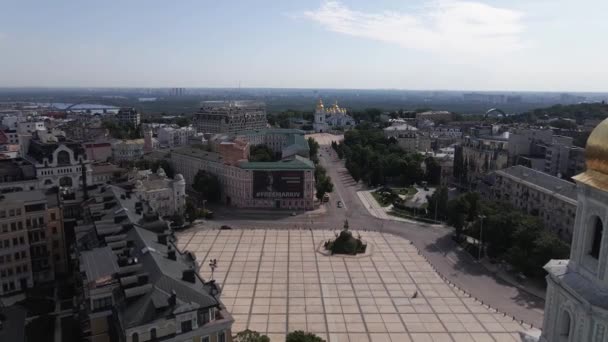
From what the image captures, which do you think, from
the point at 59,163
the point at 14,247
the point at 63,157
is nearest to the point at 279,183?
the point at 63,157

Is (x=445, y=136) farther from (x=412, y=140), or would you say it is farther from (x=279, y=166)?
(x=279, y=166)

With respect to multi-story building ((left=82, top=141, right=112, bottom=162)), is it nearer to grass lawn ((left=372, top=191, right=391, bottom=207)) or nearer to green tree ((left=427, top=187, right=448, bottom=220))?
grass lawn ((left=372, top=191, right=391, bottom=207))

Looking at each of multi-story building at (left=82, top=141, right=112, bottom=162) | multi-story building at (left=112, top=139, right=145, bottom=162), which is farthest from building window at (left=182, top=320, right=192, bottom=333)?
multi-story building at (left=112, top=139, right=145, bottom=162)

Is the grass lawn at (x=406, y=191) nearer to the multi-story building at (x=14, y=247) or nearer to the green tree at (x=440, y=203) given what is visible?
the green tree at (x=440, y=203)

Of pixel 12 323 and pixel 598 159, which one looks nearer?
pixel 598 159

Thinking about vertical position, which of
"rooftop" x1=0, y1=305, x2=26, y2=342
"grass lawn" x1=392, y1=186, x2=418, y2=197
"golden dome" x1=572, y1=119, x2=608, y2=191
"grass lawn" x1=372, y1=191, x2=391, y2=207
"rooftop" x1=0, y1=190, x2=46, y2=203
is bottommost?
"grass lawn" x1=372, y1=191, x2=391, y2=207

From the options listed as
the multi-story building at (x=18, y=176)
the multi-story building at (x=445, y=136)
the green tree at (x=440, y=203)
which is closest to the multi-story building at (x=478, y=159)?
the green tree at (x=440, y=203)
